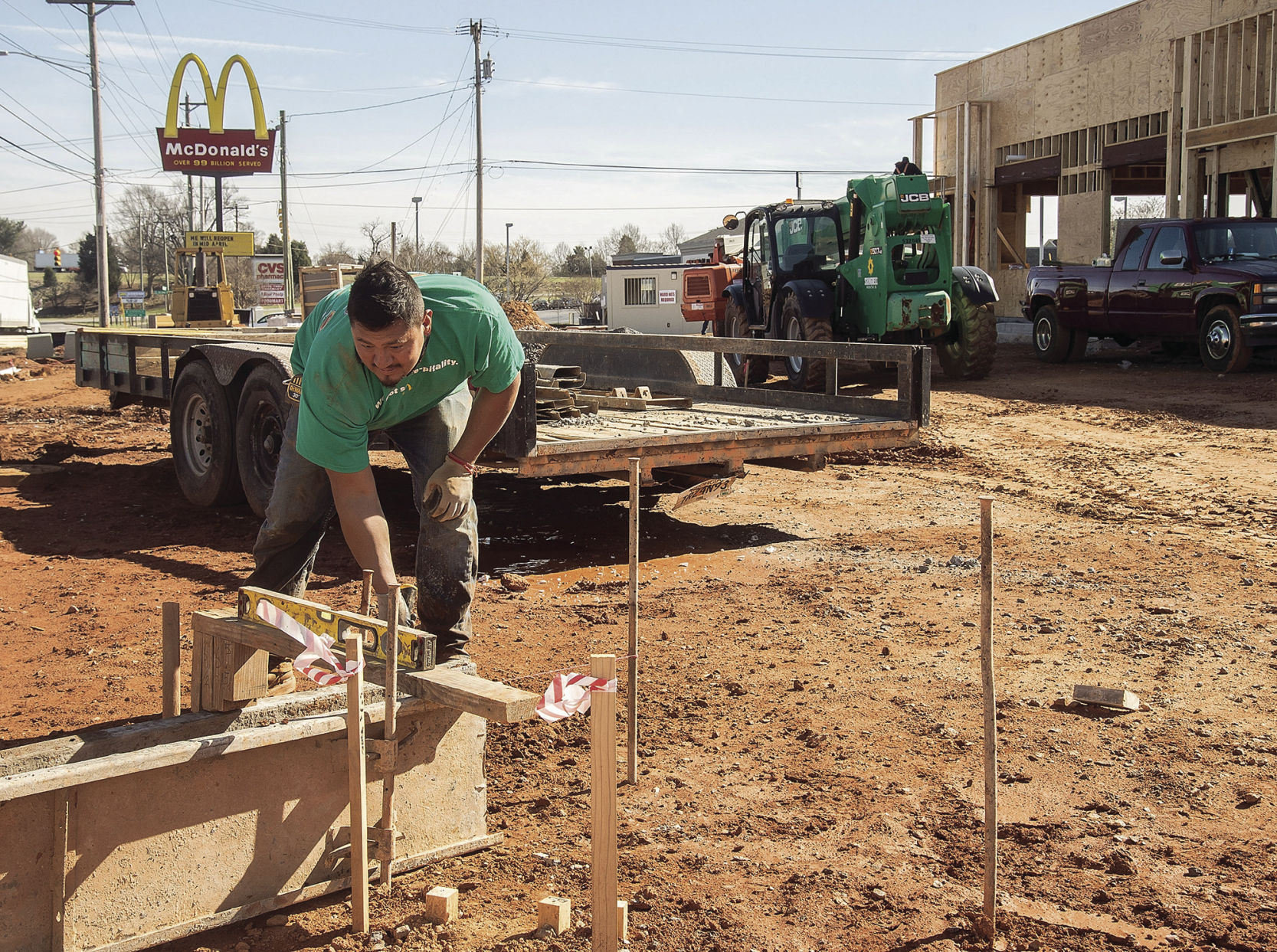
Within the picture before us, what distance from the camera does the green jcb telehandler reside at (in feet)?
50.4

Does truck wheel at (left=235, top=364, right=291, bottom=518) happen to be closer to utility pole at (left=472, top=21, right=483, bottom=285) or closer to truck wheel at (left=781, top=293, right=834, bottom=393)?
truck wheel at (left=781, top=293, right=834, bottom=393)

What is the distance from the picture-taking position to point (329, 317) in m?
4.03

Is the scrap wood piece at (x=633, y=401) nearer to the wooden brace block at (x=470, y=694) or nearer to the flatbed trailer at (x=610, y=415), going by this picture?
the flatbed trailer at (x=610, y=415)

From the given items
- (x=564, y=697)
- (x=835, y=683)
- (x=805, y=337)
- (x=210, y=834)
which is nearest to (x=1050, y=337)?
(x=805, y=337)

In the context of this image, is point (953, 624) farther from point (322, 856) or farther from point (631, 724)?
point (322, 856)

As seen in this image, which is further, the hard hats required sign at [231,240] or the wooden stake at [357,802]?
the hard hats required sign at [231,240]

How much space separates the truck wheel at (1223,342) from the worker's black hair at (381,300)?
14222 millimetres

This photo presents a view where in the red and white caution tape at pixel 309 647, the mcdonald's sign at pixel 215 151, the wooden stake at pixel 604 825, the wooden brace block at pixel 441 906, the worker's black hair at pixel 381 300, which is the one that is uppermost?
the mcdonald's sign at pixel 215 151

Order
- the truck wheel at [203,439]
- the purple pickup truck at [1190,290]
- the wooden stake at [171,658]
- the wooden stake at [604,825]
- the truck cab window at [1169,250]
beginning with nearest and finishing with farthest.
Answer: the wooden stake at [604,825]
the wooden stake at [171,658]
the truck wheel at [203,439]
the purple pickup truck at [1190,290]
the truck cab window at [1169,250]

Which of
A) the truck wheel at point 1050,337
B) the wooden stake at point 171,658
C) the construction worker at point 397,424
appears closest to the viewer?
the construction worker at point 397,424

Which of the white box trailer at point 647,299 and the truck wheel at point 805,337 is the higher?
the white box trailer at point 647,299

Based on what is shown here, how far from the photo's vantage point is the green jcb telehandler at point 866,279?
605 inches

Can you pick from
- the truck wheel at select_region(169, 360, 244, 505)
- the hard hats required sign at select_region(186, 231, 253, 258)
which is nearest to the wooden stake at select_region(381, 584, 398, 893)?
the truck wheel at select_region(169, 360, 244, 505)

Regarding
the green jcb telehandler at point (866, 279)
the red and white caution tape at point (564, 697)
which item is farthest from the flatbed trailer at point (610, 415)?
the green jcb telehandler at point (866, 279)
